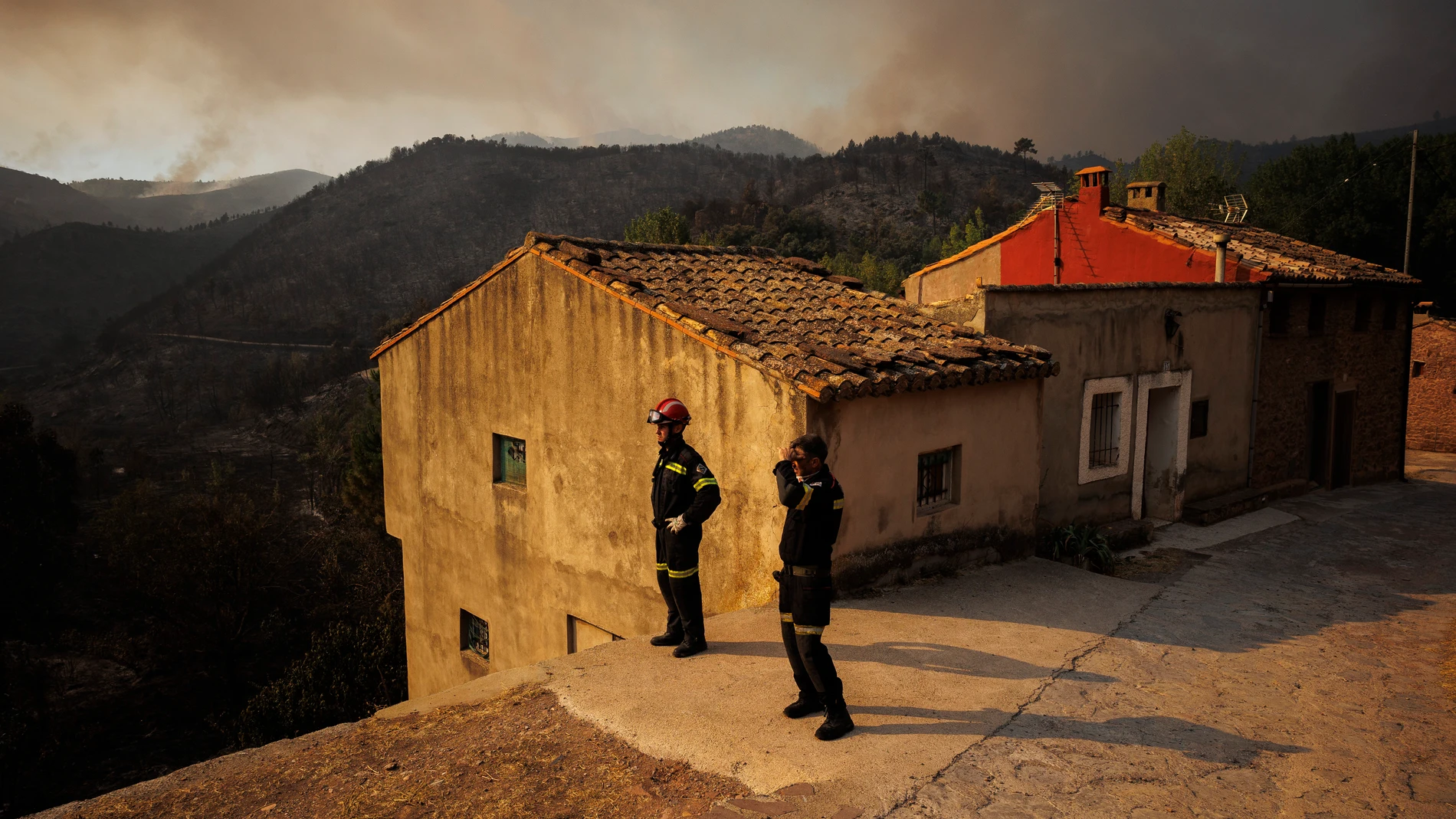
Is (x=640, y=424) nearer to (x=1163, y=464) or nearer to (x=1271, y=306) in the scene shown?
(x=1163, y=464)

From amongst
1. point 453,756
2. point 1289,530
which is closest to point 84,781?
point 453,756

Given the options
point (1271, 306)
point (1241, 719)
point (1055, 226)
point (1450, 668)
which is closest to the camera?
point (1241, 719)

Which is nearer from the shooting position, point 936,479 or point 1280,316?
point 936,479

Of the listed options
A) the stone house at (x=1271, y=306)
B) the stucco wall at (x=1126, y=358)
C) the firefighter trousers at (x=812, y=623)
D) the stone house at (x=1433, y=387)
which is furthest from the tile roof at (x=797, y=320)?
the stone house at (x=1433, y=387)

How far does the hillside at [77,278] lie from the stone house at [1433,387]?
76872mm

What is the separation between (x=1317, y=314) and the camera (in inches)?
686

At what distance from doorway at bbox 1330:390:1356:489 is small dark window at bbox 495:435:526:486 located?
1747cm

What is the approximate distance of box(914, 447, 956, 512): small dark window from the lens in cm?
909

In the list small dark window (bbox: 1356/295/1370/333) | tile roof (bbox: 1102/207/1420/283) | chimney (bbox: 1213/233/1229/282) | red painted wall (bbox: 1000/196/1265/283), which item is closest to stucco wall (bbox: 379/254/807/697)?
red painted wall (bbox: 1000/196/1265/283)

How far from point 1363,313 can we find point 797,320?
1592cm

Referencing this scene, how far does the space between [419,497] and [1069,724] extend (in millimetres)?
10657

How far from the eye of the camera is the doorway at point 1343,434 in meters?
18.7

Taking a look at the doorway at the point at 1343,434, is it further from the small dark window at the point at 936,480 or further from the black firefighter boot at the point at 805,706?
the black firefighter boot at the point at 805,706

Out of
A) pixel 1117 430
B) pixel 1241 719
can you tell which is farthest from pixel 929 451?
pixel 1117 430
